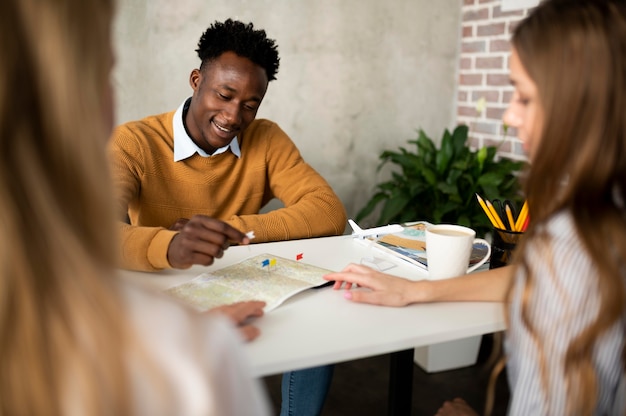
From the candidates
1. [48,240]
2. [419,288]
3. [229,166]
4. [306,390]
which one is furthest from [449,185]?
[48,240]

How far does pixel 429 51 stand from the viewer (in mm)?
3064

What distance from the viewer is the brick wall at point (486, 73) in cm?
281

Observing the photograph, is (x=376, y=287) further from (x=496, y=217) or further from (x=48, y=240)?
(x=48, y=240)

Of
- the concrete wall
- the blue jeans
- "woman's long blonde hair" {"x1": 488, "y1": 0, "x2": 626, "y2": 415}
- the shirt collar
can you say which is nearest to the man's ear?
the shirt collar

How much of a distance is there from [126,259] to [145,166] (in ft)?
1.75

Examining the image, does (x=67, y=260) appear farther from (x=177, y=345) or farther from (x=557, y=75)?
(x=557, y=75)

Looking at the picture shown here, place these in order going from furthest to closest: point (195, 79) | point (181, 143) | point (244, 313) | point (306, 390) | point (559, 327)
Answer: point (195, 79)
point (181, 143)
point (306, 390)
point (244, 313)
point (559, 327)

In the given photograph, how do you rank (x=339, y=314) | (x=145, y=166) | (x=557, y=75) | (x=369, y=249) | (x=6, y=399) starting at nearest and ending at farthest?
1. (x=6, y=399)
2. (x=557, y=75)
3. (x=339, y=314)
4. (x=369, y=249)
5. (x=145, y=166)

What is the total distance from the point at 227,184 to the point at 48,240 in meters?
1.44

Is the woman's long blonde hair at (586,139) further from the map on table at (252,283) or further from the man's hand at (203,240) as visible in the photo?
the man's hand at (203,240)

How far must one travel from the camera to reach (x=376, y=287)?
3.66 feet

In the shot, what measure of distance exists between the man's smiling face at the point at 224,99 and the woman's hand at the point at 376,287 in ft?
2.69

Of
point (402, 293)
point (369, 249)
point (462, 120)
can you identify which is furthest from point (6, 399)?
point (462, 120)

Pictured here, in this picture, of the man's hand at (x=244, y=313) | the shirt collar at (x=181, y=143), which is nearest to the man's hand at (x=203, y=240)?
the man's hand at (x=244, y=313)
